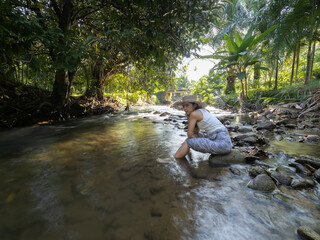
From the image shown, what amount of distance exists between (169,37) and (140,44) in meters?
0.99

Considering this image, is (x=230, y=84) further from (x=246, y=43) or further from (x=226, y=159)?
(x=226, y=159)

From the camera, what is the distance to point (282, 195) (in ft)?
6.52

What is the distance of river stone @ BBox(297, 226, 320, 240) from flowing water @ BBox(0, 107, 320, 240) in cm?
6

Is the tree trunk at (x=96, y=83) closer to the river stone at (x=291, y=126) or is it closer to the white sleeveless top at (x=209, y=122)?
the white sleeveless top at (x=209, y=122)

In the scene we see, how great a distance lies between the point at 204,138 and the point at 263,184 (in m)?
1.21

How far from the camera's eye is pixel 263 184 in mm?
2137

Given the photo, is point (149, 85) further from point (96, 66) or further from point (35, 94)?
point (35, 94)

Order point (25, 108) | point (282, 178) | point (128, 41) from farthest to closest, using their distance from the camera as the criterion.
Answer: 1. point (25, 108)
2. point (128, 41)
3. point (282, 178)

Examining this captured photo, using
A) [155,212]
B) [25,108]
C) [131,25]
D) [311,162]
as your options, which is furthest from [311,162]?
[25,108]

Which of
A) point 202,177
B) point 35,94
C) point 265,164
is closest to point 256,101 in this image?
point 265,164

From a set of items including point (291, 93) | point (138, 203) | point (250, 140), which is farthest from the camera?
point (291, 93)

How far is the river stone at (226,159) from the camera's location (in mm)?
2990

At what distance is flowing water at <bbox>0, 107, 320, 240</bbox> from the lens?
4.92 ft

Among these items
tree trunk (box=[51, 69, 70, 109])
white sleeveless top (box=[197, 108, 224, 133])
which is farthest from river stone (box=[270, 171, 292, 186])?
tree trunk (box=[51, 69, 70, 109])
